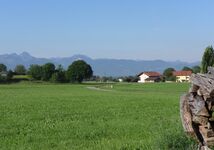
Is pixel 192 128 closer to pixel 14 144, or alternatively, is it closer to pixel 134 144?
pixel 134 144

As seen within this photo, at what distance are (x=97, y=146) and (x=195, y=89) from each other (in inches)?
336

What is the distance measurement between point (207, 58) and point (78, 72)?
173m

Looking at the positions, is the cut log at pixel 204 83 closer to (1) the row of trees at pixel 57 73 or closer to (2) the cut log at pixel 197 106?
(2) the cut log at pixel 197 106

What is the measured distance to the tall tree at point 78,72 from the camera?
575ft

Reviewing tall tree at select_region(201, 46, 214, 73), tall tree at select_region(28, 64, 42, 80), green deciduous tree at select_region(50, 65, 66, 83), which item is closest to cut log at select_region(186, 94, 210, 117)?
tall tree at select_region(201, 46, 214, 73)

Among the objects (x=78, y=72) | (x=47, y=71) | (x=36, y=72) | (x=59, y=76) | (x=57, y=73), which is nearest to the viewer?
(x=59, y=76)

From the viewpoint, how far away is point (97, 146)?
12.9 m

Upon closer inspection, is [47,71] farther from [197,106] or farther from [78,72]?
[197,106]

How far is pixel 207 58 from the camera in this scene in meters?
5.46

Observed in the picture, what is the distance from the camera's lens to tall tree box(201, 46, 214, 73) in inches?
211

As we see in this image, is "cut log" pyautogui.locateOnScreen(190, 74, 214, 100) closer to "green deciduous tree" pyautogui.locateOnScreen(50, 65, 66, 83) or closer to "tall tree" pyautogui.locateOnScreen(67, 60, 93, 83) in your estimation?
"green deciduous tree" pyautogui.locateOnScreen(50, 65, 66, 83)

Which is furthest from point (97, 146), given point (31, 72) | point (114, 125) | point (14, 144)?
point (31, 72)

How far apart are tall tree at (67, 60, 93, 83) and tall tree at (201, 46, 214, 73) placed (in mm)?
169465

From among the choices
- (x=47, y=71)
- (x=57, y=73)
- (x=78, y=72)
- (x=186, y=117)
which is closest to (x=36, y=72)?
(x=47, y=71)
